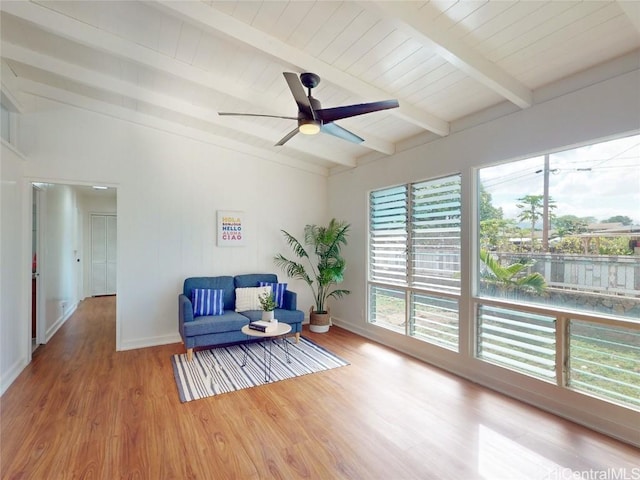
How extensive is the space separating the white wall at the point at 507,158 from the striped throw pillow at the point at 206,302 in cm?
217

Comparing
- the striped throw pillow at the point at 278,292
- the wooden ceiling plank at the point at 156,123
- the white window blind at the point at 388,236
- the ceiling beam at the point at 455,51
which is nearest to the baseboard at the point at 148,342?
the striped throw pillow at the point at 278,292

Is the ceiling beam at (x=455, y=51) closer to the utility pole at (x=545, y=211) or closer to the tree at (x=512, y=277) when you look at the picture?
the utility pole at (x=545, y=211)

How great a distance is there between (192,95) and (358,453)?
396 centimetres

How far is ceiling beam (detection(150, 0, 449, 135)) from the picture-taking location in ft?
7.49

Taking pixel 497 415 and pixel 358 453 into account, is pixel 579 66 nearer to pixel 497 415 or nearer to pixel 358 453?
pixel 497 415

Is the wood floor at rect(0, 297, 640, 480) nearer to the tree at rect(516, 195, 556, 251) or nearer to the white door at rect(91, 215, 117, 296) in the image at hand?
the tree at rect(516, 195, 556, 251)

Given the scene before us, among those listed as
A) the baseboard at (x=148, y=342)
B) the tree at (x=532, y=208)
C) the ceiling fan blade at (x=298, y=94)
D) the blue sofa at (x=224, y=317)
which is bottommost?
the baseboard at (x=148, y=342)

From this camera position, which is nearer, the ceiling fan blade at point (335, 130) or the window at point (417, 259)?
the ceiling fan blade at point (335, 130)

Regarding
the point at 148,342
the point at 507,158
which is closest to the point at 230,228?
the point at 148,342

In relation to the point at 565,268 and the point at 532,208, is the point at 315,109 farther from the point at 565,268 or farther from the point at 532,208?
the point at 565,268

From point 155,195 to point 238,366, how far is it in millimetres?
2643

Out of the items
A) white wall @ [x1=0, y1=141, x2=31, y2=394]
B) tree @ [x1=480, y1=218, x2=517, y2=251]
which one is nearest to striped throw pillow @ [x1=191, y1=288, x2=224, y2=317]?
white wall @ [x1=0, y1=141, x2=31, y2=394]

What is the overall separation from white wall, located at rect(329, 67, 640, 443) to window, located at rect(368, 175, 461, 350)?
0.45 feet

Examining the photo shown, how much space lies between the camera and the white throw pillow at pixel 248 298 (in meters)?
4.54
